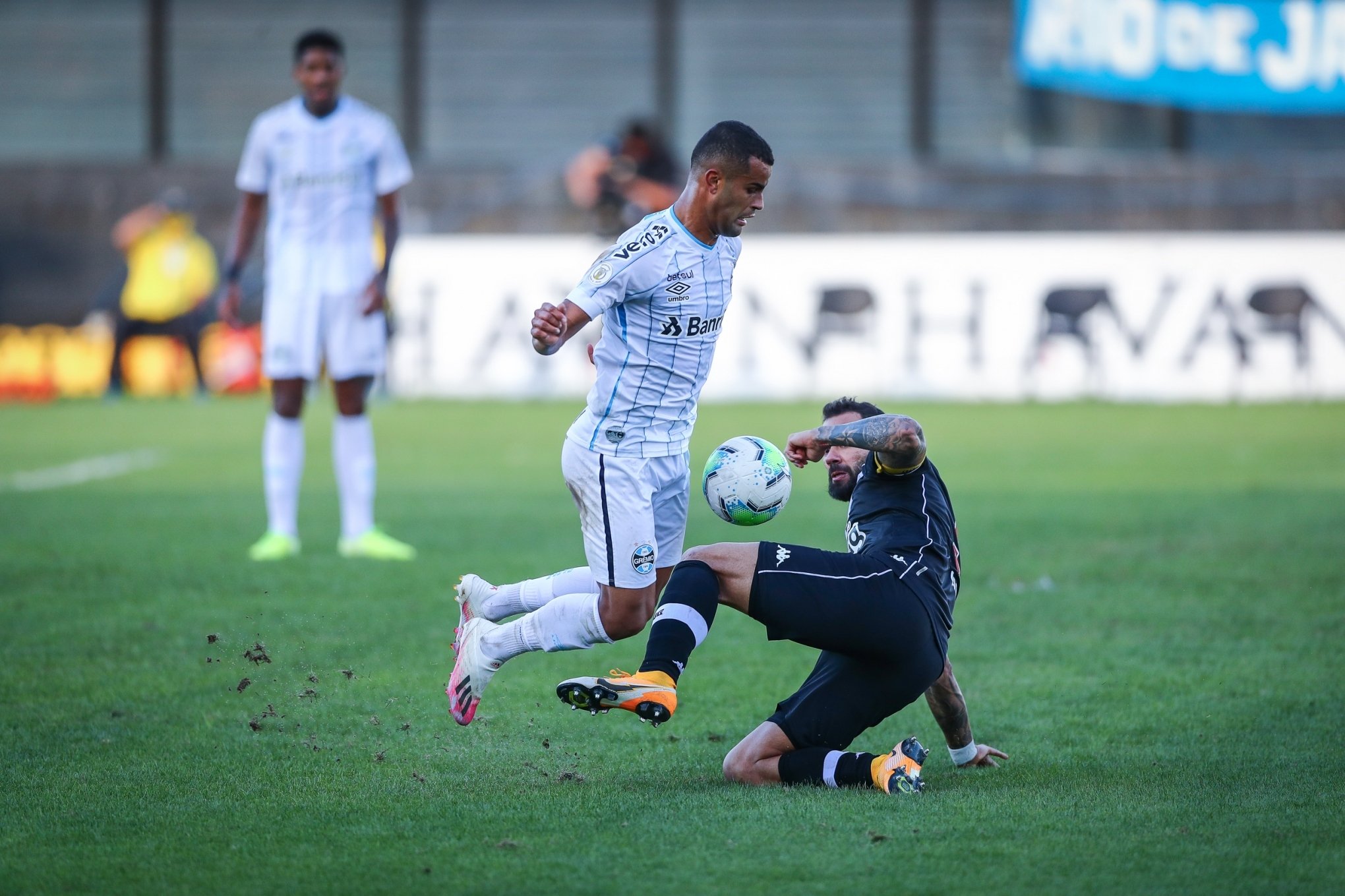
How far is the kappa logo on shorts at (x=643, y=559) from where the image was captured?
4.82 m

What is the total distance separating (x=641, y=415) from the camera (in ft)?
16.0

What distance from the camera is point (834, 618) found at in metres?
4.30

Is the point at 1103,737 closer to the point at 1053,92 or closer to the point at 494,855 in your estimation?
the point at 494,855

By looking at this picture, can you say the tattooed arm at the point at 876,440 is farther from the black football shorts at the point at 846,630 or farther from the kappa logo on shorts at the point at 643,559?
the kappa logo on shorts at the point at 643,559

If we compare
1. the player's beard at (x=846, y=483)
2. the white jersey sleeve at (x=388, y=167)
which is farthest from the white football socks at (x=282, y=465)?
the player's beard at (x=846, y=483)

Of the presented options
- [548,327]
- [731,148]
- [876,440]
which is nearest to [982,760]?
[876,440]

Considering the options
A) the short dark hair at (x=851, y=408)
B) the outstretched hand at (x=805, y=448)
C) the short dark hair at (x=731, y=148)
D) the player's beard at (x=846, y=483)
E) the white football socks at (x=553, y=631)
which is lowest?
the white football socks at (x=553, y=631)

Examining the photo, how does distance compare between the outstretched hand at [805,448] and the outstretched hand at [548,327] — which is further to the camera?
the outstretched hand at [805,448]

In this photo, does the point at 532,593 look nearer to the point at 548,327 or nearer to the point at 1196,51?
the point at 548,327

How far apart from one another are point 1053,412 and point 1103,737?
1226 cm

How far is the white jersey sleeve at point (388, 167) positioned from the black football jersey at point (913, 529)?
14.7 feet

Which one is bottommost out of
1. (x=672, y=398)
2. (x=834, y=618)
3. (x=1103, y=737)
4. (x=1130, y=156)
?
(x=1103, y=737)

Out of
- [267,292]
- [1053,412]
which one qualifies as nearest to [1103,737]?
[267,292]

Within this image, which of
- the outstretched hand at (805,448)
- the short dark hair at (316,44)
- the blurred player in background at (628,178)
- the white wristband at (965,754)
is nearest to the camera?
the outstretched hand at (805,448)
